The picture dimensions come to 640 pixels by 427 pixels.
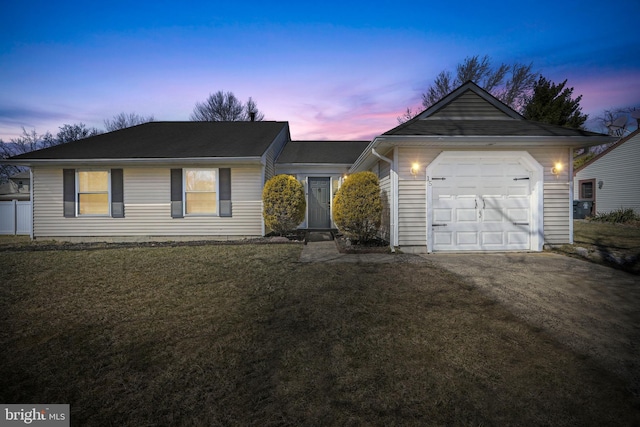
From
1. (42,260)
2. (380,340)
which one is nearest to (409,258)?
(380,340)

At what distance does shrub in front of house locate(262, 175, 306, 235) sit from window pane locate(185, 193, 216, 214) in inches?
77.6

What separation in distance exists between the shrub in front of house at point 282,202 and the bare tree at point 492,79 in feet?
58.5

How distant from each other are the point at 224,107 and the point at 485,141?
27230 millimetres

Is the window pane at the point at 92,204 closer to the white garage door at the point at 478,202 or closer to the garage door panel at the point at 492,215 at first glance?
the white garage door at the point at 478,202

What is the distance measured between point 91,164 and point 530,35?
19906mm

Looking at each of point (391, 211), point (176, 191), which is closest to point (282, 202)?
point (391, 211)

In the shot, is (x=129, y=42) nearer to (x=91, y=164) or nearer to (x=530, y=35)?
(x=91, y=164)

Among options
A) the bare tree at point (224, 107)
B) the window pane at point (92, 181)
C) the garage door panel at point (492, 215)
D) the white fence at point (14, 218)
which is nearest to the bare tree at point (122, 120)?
the bare tree at point (224, 107)

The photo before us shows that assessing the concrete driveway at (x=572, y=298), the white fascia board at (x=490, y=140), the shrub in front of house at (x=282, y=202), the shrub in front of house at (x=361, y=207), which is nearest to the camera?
the concrete driveway at (x=572, y=298)

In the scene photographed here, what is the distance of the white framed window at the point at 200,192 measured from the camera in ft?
33.0

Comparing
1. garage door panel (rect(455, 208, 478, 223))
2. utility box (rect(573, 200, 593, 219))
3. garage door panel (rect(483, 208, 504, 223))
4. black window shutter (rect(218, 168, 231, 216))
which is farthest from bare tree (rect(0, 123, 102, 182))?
utility box (rect(573, 200, 593, 219))

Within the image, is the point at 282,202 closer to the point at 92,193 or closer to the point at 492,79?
the point at 92,193

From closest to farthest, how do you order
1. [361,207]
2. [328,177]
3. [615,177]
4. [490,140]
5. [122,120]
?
1. [490,140]
2. [361,207]
3. [328,177]
4. [615,177]
5. [122,120]

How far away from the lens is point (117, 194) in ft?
32.9
